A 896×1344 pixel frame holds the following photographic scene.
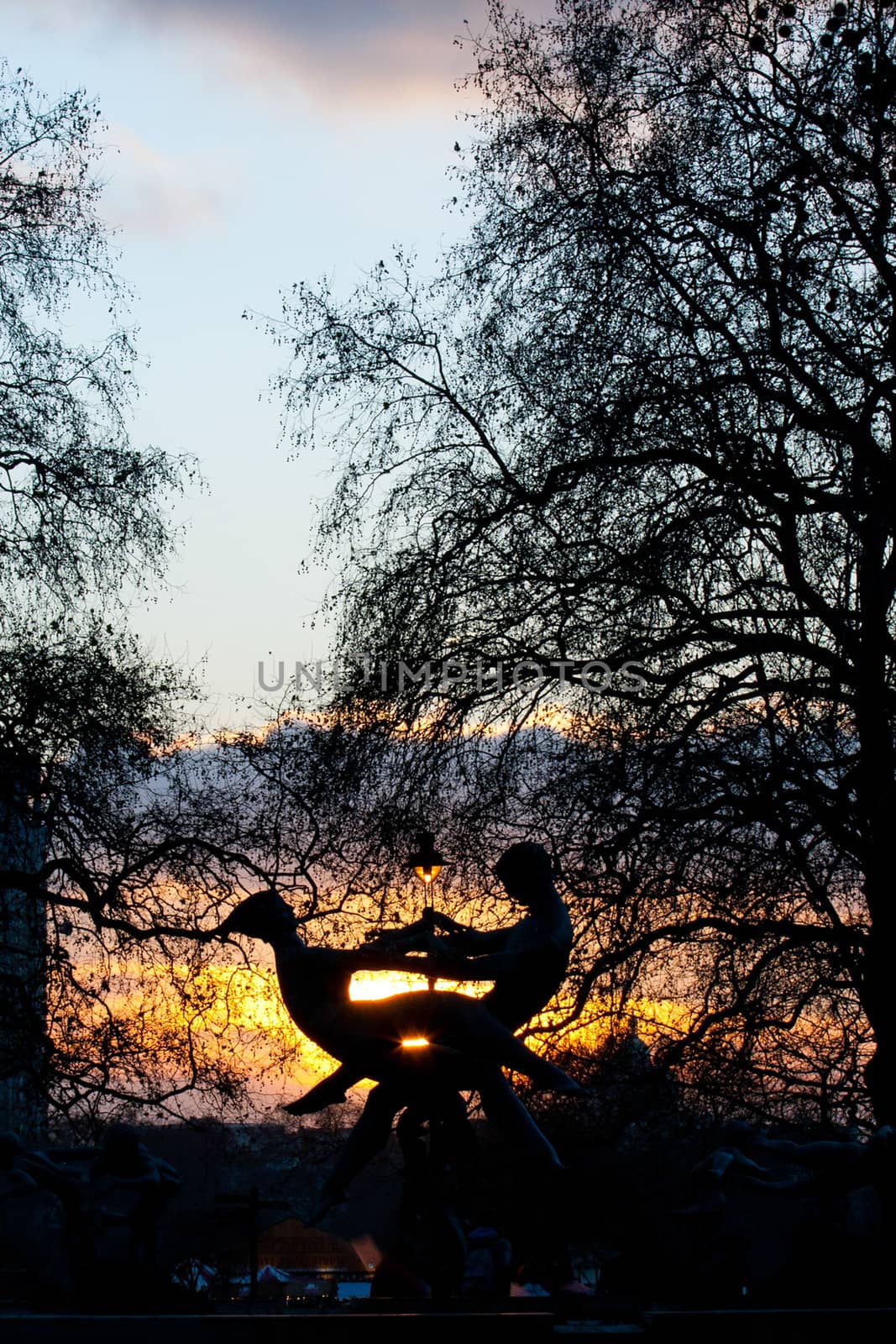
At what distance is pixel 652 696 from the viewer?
14.9m

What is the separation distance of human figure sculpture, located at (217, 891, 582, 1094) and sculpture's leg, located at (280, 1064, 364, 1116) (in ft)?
0.09

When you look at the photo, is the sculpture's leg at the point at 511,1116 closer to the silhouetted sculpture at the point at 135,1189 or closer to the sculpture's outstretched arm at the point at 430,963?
the sculpture's outstretched arm at the point at 430,963

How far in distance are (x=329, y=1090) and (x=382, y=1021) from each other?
498 millimetres

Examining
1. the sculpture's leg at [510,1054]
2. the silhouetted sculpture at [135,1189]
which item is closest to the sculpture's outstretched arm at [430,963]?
the sculpture's leg at [510,1054]

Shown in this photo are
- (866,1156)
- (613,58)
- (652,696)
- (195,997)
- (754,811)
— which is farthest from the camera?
(195,997)

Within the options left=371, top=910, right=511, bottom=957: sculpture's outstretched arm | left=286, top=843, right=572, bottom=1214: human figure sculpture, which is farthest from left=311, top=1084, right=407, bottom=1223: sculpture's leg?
left=371, top=910, right=511, bottom=957: sculpture's outstretched arm

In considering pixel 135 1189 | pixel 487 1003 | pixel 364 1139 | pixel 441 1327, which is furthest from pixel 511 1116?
pixel 135 1189

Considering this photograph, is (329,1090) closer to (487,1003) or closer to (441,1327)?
(487,1003)

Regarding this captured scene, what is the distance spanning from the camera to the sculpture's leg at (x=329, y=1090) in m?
7.97

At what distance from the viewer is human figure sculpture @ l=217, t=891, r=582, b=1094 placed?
7832 millimetres

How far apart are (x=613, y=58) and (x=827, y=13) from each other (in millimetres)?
1933

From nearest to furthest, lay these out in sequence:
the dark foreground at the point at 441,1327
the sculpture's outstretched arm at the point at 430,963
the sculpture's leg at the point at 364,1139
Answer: the dark foreground at the point at 441,1327
the sculpture's leg at the point at 364,1139
the sculpture's outstretched arm at the point at 430,963

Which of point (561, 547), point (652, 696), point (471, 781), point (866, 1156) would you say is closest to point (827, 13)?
point (561, 547)

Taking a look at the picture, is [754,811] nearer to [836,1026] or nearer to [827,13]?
[836,1026]
